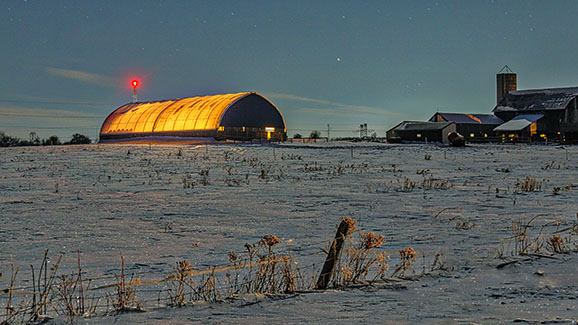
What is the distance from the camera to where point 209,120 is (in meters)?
53.2

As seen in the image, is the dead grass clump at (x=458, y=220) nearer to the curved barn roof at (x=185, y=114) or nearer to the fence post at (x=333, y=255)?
the fence post at (x=333, y=255)

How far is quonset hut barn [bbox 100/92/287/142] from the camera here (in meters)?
53.1

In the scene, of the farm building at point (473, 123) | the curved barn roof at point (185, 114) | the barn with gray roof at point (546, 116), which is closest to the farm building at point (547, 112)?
the barn with gray roof at point (546, 116)

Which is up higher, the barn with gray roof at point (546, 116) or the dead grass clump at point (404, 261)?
the barn with gray roof at point (546, 116)

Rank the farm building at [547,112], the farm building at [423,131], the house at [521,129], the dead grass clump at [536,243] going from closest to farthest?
the dead grass clump at [536,243] → the farm building at [423,131] → the house at [521,129] → the farm building at [547,112]

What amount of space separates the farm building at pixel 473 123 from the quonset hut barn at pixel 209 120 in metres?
29.2

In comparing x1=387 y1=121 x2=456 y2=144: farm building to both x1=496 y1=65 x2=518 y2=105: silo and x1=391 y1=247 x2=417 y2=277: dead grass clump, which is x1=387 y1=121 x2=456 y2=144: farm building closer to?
x1=496 y1=65 x2=518 y2=105: silo

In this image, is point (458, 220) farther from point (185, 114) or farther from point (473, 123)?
point (473, 123)

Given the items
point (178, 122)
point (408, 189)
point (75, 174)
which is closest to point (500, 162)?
point (408, 189)

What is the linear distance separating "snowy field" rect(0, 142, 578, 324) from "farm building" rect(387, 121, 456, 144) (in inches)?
1929

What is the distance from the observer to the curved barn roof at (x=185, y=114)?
177 feet

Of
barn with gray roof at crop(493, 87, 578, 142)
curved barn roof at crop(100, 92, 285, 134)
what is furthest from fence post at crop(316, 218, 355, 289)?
barn with gray roof at crop(493, 87, 578, 142)

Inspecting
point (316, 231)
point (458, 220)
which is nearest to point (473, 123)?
point (458, 220)

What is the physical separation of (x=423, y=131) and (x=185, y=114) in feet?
105
